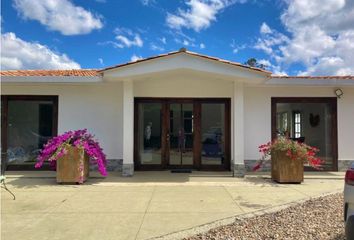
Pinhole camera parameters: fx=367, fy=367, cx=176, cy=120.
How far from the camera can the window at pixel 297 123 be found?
11945 millimetres

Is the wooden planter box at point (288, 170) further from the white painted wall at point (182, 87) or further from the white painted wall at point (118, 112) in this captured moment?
the white painted wall at point (182, 87)

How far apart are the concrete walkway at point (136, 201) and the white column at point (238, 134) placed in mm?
365

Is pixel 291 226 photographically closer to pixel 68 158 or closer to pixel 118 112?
pixel 68 158

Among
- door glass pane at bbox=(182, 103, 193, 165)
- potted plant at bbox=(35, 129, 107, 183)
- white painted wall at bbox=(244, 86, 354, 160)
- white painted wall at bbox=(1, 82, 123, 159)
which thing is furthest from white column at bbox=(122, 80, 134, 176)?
white painted wall at bbox=(244, 86, 354, 160)

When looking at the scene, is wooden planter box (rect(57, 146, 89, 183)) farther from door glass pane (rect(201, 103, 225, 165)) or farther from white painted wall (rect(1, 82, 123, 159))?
door glass pane (rect(201, 103, 225, 165))

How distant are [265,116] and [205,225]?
22.6 ft

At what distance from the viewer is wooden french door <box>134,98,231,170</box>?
38.4ft

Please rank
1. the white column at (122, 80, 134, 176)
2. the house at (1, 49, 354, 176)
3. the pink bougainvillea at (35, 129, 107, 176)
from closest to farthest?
1. the pink bougainvillea at (35, 129, 107, 176)
2. the white column at (122, 80, 134, 176)
3. the house at (1, 49, 354, 176)

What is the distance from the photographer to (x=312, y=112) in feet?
39.4

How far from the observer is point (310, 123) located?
39.3 ft

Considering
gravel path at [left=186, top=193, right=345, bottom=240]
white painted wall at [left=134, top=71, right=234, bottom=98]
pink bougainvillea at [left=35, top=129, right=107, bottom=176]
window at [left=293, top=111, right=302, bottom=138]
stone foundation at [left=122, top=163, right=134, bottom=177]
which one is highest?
white painted wall at [left=134, top=71, right=234, bottom=98]

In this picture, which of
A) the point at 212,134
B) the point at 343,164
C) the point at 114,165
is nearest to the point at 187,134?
the point at 212,134

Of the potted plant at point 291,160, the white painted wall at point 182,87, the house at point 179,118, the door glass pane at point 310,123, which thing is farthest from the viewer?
the door glass pane at point 310,123

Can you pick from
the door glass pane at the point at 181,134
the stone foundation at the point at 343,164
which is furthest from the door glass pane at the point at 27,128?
the stone foundation at the point at 343,164
